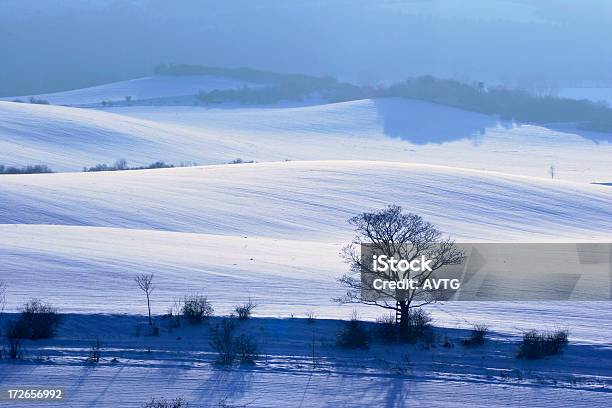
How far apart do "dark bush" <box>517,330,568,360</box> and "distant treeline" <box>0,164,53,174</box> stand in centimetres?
3216

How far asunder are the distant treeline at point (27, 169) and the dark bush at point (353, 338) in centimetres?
3089

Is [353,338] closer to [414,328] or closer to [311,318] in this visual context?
[414,328]

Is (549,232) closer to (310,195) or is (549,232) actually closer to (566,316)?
(310,195)

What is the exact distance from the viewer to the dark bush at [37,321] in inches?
491

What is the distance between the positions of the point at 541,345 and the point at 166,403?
16.8 ft

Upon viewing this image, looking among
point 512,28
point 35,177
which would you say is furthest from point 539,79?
point 35,177

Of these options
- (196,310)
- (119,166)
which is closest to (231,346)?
(196,310)

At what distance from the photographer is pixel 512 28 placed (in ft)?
426

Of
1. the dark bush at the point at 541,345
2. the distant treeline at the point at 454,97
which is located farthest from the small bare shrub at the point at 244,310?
the distant treeline at the point at 454,97

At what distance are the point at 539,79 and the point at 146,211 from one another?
8478 cm

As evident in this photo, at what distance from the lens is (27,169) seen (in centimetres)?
4175

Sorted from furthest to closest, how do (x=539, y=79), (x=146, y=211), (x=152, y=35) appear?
(x=152, y=35)
(x=539, y=79)
(x=146, y=211)

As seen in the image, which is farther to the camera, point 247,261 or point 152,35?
point 152,35

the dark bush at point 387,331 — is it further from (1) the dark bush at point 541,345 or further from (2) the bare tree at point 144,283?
(2) the bare tree at point 144,283
